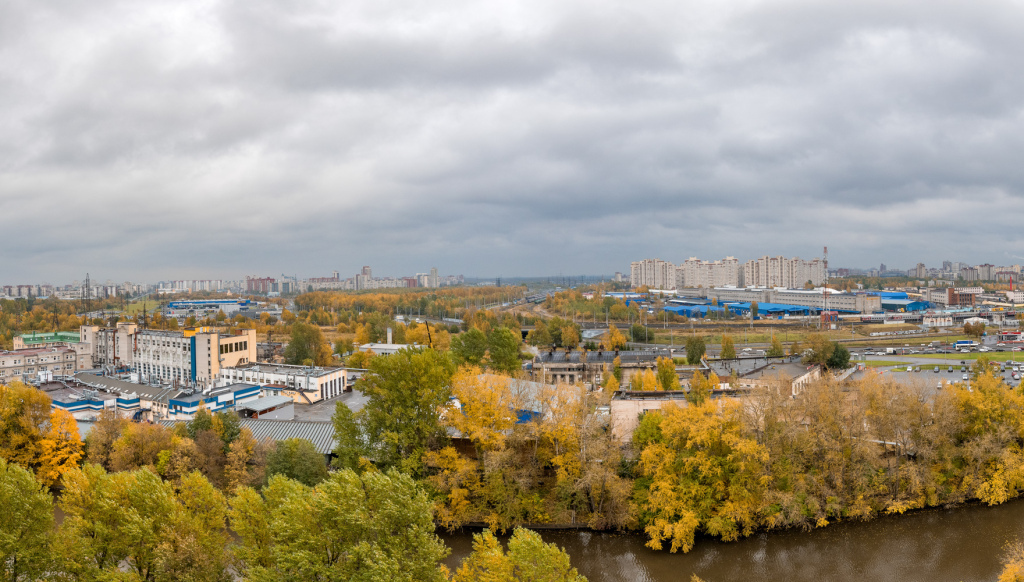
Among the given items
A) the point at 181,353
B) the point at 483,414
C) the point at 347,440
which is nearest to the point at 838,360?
the point at 483,414

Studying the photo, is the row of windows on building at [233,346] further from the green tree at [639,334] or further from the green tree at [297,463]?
the green tree at [639,334]

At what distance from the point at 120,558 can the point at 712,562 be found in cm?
853

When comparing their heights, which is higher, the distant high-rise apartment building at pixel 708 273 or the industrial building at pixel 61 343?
the distant high-rise apartment building at pixel 708 273

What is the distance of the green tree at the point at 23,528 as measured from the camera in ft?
23.1

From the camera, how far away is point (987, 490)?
454 inches

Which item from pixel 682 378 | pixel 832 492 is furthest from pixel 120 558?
pixel 682 378

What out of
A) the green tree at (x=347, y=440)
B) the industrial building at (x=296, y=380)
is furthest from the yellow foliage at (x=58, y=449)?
the industrial building at (x=296, y=380)

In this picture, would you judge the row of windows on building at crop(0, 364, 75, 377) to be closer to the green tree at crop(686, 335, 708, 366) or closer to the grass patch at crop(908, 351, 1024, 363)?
the green tree at crop(686, 335, 708, 366)

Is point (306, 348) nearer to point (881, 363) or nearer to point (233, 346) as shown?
point (233, 346)

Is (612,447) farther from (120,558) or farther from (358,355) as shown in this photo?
(358,355)

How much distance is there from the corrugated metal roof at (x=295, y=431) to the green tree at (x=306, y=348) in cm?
1254

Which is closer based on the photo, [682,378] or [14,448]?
[14,448]

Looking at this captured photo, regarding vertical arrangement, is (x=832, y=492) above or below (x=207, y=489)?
below

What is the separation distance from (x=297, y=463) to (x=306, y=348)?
711 inches
